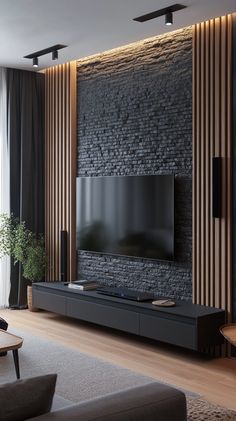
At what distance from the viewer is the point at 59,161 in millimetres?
7000

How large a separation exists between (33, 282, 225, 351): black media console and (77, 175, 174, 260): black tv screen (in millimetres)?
575

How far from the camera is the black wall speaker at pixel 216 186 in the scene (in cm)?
490

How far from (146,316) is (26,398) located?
3251 mm

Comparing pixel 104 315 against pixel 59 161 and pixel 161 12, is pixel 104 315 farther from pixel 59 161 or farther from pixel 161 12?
pixel 161 12

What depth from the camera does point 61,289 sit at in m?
6.18

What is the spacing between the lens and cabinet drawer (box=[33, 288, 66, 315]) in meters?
6.16

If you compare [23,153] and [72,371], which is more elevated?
[23,153]

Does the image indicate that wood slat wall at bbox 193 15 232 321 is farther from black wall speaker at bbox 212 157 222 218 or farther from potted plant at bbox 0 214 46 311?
potted plant at bbox 0 214 46 311

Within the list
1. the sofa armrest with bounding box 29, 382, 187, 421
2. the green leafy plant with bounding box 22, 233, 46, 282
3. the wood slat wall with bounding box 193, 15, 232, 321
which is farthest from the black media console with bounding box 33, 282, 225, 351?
the sofa armrest with bounding box 29, 382, 187, 421

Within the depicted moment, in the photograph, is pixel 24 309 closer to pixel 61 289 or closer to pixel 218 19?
pixel 61 289

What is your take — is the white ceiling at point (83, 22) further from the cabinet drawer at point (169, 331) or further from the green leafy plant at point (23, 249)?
the cabinet drawer at point (169, 331)

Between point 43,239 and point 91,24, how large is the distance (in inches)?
118

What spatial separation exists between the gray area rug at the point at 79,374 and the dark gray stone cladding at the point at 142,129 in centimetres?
122

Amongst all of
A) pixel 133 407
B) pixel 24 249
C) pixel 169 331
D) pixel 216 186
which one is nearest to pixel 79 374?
pixel 169 331
